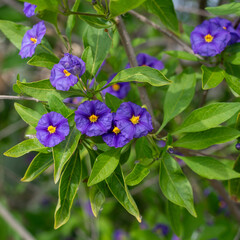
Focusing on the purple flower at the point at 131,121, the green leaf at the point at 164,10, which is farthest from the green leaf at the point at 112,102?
the green leaf at the point at 164,10

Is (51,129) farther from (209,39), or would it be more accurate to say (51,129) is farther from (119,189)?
(209,39)

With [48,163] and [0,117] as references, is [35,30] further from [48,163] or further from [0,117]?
[0,117]

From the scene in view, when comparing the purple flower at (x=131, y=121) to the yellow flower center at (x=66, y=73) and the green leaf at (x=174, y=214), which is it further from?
the green leaf at (x=174, y=214)

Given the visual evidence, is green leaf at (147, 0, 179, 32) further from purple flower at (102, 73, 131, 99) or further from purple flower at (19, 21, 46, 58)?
purple flower at (19, 21, 46, 58)

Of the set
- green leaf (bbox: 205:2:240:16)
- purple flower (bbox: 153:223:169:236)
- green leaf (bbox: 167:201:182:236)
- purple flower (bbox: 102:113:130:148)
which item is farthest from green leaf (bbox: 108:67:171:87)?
purple flower (bbox: 153:223:169:236)

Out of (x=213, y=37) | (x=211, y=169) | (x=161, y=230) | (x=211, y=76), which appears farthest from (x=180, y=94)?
(x=161, y=230)

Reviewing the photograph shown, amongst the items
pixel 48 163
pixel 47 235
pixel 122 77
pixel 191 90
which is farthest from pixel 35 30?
pixel 47 235

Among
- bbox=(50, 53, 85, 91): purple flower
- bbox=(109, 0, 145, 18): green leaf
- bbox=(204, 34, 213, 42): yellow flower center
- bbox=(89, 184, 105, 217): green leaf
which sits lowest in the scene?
bbox=(89, 184, 105, 217): green leaf
